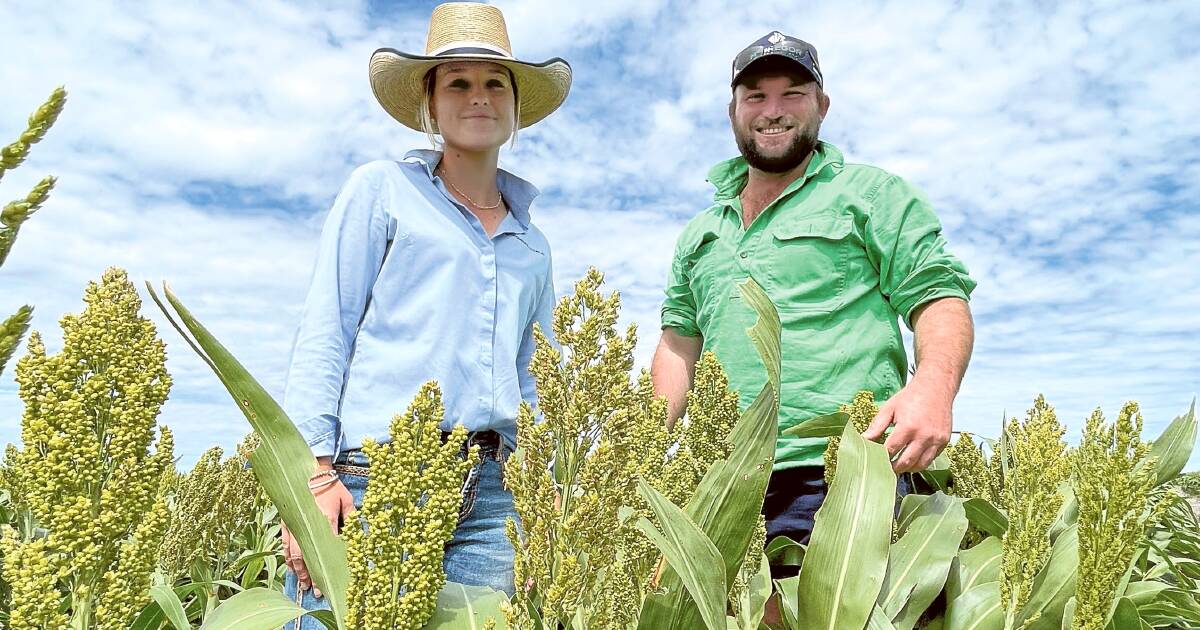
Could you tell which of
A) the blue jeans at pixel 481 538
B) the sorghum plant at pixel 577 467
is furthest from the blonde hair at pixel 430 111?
the sorghum plant at pixel 577 467

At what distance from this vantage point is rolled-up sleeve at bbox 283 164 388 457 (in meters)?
2.15

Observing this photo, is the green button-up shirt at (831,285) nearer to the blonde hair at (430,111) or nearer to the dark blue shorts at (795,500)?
the dark blue shorts at (795,500)

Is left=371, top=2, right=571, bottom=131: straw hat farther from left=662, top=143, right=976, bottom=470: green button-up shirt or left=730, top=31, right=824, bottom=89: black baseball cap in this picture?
left=662, top=143, right=976, bottom=470: green button-up shirt

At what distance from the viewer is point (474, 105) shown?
2607mm

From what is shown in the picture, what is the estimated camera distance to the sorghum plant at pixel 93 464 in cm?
97

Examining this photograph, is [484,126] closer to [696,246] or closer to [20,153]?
[696,246]

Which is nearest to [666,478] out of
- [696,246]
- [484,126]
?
[484,126]

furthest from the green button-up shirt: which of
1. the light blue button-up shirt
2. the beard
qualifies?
the light blue button-up shirt

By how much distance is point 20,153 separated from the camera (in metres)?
0.73

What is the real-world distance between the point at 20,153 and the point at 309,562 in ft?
2.32

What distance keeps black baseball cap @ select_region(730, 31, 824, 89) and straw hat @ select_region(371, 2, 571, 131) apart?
70 centimetres

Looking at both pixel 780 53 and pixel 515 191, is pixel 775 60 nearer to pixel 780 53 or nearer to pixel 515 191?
pixel 780 53

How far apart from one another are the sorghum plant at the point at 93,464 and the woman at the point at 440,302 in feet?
3.18

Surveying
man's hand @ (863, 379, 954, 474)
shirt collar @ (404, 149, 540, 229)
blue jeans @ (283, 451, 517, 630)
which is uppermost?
shirt collar @ (404, 149, 540, 229)
